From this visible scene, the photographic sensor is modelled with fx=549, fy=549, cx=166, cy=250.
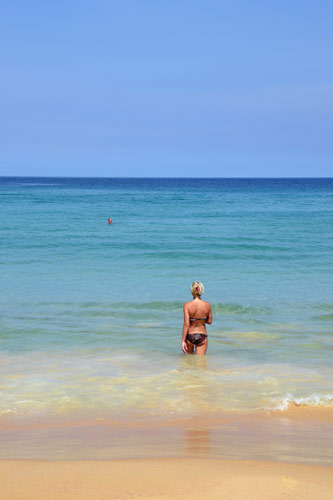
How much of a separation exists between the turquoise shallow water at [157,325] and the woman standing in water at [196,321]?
0.77 feet

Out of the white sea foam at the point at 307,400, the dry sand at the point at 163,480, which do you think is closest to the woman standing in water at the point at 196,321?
the white sea foam at the point at 307,400

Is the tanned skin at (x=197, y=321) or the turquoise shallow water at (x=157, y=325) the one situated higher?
the tanned skin at (x=197, y=321)

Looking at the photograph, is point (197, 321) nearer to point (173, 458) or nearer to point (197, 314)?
point (197, 314)

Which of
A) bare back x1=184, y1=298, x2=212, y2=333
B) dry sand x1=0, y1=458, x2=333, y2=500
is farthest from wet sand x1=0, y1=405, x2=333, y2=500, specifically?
bare back x1=184, y1=298, x2=212, y2=333

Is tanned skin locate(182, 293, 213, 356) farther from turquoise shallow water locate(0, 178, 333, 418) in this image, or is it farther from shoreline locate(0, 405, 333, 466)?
shoreline locate(0, 405, 333, 466)

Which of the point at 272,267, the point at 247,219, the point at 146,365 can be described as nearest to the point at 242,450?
the point at 146,365

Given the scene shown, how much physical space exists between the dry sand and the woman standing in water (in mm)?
4010

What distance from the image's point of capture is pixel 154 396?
7.51 meters

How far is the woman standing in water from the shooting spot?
900 cm

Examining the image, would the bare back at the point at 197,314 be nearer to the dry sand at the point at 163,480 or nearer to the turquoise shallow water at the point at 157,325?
the turquoise shallow water at the point at 157,325

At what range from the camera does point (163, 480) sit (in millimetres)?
4629

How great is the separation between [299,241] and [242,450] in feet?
68.8

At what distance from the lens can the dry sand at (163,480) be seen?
4.39 m

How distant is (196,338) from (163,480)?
4.69 metres
